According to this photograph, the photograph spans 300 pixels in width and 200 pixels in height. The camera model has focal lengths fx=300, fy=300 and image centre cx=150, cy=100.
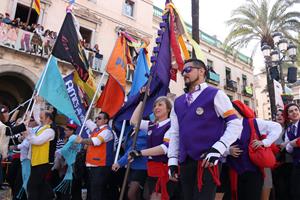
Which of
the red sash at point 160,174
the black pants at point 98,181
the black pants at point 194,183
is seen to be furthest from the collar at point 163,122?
the black pants at point 98,181

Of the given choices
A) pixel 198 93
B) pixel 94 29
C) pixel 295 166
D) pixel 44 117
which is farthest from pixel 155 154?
pixel 94 29

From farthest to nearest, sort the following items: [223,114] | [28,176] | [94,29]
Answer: [94,29] → [28,176] → [223,114]

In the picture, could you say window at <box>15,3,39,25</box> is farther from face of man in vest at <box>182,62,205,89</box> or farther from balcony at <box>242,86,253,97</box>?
balcony at <box>242,86,253,97</box>

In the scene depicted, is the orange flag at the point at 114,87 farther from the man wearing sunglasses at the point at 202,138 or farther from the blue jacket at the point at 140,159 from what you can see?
the man wearing sunglasses at the point at 202,138

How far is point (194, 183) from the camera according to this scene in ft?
8.80

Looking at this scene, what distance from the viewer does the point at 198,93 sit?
9.46ft

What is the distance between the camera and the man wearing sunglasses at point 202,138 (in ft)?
8.34

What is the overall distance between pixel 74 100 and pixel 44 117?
1.14 m

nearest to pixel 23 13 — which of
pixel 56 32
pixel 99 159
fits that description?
pixel 56 32

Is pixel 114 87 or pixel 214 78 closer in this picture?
pixel 114 87

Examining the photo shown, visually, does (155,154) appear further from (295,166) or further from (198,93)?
(295,166)

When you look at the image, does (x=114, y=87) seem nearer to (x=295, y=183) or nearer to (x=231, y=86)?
(x=295, y=183)

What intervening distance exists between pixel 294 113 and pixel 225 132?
2619 millimetres

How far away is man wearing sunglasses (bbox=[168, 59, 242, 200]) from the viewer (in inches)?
100
